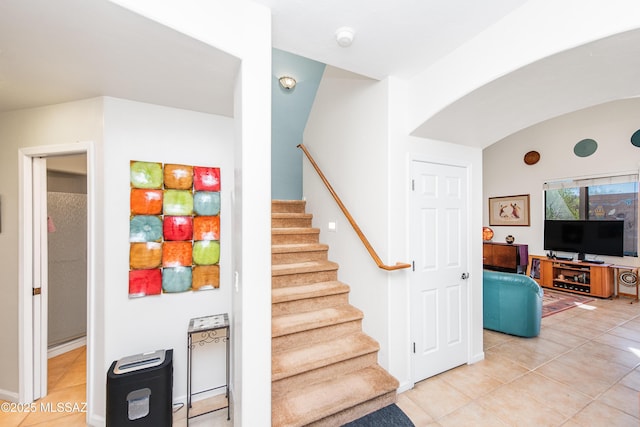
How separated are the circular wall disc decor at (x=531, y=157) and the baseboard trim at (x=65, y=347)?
8.37 m

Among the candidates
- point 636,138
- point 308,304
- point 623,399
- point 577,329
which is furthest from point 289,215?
point 636,138

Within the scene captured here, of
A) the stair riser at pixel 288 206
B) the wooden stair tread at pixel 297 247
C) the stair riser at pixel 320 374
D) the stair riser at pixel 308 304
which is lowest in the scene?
the stair riser at pixel 320 374

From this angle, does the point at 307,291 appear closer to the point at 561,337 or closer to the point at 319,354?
the point at 319,354

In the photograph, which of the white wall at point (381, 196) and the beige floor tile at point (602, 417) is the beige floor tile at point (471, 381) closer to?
the white wall at point (381, 196)

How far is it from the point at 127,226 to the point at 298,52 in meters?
1.86

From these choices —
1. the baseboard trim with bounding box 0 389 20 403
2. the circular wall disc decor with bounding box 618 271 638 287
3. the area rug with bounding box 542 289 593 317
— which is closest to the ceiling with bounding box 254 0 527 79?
the baseboard trim with bounding box 0 389 20 403

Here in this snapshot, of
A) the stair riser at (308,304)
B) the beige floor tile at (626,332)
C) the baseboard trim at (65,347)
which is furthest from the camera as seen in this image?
the beige floor tile at (626,332)

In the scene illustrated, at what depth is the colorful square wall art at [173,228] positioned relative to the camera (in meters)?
2.12

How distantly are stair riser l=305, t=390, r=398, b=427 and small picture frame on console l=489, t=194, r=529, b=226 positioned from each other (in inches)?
227

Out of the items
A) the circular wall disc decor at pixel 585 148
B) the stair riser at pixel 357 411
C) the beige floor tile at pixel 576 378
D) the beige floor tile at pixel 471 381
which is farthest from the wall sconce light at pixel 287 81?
the circular wall disc decor at pixel 585 148

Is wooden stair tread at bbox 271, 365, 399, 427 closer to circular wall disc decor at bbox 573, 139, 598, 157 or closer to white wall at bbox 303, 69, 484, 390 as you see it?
white wall at bbox 303, 69, 484, 390

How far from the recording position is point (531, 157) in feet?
19.5

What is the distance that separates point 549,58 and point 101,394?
146 inches

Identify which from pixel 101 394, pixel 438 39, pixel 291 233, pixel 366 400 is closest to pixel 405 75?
pixel 438 39
